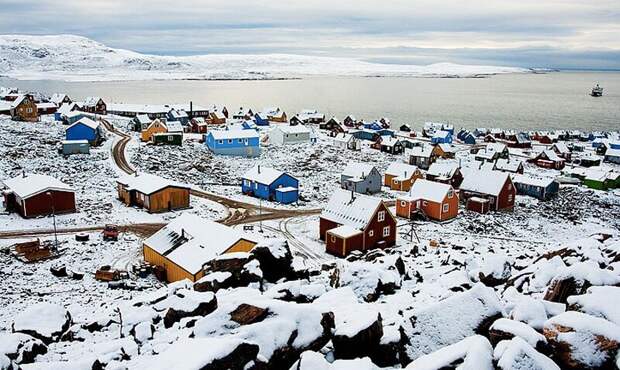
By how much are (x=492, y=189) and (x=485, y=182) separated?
4.33ft

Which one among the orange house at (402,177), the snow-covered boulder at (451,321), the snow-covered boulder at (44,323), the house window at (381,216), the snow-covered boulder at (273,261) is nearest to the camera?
the snow-covered boulder at (451,321)

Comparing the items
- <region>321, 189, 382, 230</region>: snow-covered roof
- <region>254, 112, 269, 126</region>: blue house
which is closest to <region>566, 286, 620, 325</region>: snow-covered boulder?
<region>321, 189, 382, 230</region>: snow-covered roof

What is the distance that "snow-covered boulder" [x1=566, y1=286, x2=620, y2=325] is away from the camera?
10609mm

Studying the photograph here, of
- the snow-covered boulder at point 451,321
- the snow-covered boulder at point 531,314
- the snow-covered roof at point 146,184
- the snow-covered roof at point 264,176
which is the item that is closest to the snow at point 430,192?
the snow-covered roof at point 264,176

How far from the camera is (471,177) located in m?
52.2

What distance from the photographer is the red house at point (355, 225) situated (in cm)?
3466

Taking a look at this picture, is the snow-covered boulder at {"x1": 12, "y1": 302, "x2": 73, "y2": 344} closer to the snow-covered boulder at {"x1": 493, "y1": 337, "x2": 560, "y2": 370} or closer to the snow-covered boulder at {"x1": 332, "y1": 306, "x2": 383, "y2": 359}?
the snow-covered boulder at {"x1": 332, "y1": 306, "x2": 383, "y2": 359}

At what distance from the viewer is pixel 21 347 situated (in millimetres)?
14336

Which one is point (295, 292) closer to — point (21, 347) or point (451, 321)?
point (451, 321)

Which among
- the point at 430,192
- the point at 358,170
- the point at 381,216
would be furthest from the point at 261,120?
the point at 381,216

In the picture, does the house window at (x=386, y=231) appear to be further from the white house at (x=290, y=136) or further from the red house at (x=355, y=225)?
the white house at (x=290, y=136)

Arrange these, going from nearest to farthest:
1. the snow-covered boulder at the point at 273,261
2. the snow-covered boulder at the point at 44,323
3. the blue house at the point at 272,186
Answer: the snow-covered boulder at the point at 44,323
the snow-covered boulder at the point at 273,261
the blue house at the point at 272,186

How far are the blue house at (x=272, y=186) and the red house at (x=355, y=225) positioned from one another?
9.47m

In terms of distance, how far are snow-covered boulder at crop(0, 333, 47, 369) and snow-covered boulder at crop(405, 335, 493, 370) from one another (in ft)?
36.8
